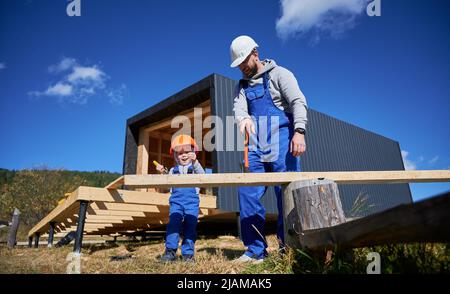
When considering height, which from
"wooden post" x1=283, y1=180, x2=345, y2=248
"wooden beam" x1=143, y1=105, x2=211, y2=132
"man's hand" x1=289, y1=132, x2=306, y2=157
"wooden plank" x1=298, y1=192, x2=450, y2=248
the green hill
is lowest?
"wooden plank" x1=298, y1=192, x2=450, y2=248

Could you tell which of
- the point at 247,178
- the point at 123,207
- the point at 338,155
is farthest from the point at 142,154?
the point at 247,178

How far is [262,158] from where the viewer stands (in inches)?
138

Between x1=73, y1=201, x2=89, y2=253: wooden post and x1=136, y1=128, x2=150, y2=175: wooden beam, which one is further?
x1=136, y1=128, x2=150, y2=175: wooden beam

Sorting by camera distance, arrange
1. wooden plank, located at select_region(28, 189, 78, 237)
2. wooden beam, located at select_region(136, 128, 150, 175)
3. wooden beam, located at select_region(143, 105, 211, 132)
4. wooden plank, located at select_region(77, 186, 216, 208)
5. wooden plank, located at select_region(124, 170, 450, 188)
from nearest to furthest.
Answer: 1. wooden plank, located at select_region(124, 170, 450, 188)
2. wooden plank, located at select_region(77, 186, 216, 208)
3. wooden plank, located at select_region(28, 189, 78, 237)
4. wooden beam, located at select_region(143, 105, 211, 132)
5. wooden beam, located at select_region(136, 128, 150, 175)

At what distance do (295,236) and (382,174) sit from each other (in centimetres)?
98

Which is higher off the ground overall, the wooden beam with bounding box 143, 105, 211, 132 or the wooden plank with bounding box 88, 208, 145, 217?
the wooden beam with bounding box 143, 105, 211, 132

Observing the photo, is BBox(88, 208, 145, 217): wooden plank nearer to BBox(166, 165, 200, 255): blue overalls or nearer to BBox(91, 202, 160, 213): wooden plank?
BBox(91, 202, 160, 213): wooden plank

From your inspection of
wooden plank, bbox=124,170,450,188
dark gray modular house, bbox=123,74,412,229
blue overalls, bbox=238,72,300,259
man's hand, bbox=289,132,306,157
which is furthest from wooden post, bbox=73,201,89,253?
dark gray modular house, bbox=123,74,412,229

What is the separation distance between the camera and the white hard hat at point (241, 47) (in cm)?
358

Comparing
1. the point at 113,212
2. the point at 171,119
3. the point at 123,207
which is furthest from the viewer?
the point at 171,119

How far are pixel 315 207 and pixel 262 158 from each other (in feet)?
3.72

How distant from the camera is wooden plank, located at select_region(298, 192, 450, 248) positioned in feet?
4.45

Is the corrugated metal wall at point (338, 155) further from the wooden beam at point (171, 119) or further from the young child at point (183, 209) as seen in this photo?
the young child at point (183, 209)

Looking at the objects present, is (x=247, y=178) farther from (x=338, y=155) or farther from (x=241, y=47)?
(x=338, y=155)
